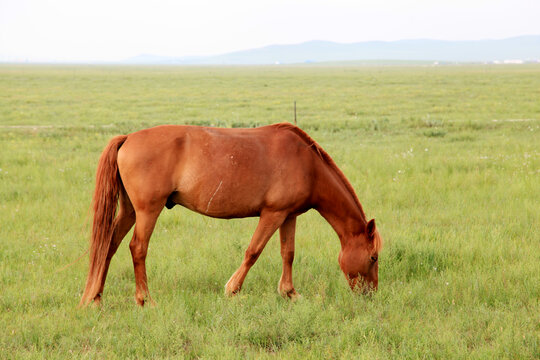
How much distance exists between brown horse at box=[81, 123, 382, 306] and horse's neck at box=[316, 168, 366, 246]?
0.01 metres

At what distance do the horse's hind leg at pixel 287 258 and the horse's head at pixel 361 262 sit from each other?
0.56 meters

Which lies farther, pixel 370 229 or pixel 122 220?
pixel 122 220

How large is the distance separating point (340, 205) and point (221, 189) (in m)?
1.26

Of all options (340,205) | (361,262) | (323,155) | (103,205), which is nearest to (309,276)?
(361,262)

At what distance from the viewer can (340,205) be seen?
5734mm

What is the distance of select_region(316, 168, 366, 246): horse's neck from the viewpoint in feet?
18.7

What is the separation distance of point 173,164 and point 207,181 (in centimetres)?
38

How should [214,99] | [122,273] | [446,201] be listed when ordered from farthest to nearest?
1. [214,99]
2. [446,201]
3. [122,273]

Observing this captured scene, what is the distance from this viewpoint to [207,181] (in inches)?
215

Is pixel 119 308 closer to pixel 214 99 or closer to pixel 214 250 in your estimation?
pixel 214 250

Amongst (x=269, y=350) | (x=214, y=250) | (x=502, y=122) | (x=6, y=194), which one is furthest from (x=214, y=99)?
(x=269, y=350)

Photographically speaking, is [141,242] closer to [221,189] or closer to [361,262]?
[221,189]

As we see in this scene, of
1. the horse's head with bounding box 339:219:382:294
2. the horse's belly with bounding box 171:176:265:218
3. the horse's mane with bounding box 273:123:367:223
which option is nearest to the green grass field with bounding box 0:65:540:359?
the horse's head with bounding box 339:219:382:294

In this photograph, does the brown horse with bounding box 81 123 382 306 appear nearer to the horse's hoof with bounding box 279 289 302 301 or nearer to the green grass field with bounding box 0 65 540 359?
the horse's hoof with bounding box 279 289 302 301
